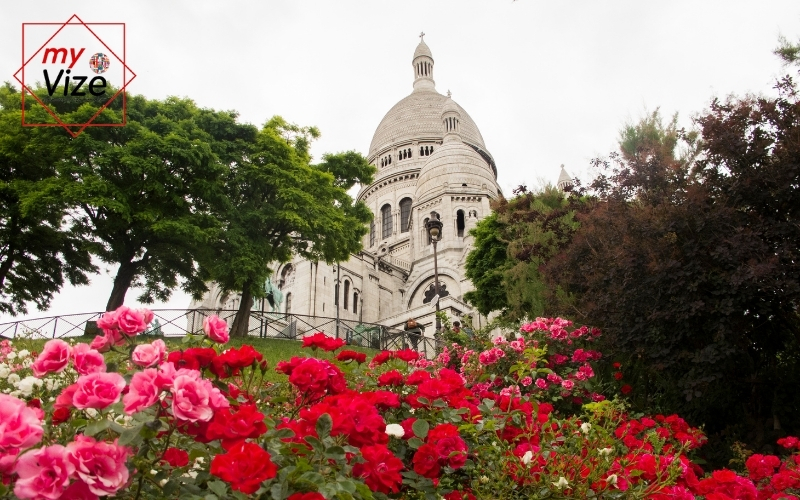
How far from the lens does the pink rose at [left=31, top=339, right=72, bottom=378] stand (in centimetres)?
307

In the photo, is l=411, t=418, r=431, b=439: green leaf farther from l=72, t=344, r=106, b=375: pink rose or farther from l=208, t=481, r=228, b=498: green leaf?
l=72, t=344, r=106, b=375: pink rose

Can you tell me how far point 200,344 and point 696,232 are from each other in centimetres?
726

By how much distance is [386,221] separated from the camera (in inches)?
2111

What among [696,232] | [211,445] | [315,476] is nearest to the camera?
[315,476]

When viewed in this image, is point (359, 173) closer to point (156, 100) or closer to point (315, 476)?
point (156, 100)

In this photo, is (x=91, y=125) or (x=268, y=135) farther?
(x=268, y=135)

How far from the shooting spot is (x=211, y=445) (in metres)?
3.13

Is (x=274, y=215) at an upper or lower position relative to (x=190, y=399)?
upper

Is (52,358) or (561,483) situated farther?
(561,483)

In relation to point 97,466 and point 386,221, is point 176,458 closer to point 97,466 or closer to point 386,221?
point 97,466

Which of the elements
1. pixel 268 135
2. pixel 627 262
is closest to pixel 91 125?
pixel 268 135

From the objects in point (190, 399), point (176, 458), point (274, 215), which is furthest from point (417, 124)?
point (190, 399)

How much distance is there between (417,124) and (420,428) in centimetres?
6010

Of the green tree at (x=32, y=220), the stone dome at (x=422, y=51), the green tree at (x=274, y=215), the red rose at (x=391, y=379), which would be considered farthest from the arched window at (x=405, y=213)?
the red rose at (x=391, y=379)
